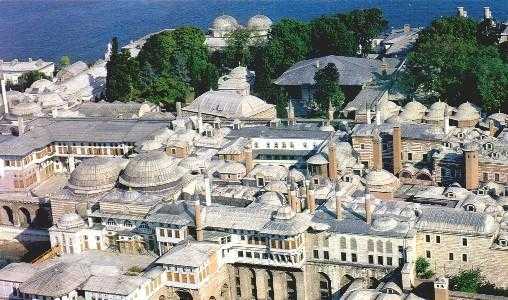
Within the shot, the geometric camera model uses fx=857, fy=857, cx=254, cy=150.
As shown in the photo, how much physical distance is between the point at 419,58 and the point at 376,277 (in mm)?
33398

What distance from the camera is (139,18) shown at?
17962 cm

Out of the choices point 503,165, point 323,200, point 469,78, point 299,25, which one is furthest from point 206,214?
point 299,25

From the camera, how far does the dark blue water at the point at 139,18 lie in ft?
488

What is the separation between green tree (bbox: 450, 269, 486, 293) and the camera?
46656mm

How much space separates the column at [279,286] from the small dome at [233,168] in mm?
10861

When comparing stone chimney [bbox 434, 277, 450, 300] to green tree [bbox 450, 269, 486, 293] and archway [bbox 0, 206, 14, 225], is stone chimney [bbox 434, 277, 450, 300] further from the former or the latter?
archway [bbox 0, 206, 14, 225]

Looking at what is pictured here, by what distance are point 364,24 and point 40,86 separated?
3707 cm

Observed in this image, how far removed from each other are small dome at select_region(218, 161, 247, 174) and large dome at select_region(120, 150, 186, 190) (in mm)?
2831

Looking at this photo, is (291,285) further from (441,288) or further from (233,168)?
(233,168)

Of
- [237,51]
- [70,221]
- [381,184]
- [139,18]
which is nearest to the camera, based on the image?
[70,221]

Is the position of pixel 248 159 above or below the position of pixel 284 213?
above

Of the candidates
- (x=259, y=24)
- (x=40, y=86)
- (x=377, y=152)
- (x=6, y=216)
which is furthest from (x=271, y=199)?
(x=259, y=24)

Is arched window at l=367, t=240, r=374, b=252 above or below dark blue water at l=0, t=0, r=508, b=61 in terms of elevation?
below

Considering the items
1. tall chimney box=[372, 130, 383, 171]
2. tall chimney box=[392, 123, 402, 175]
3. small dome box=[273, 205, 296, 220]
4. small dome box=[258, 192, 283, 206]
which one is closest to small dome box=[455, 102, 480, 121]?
tall chimney box=[392, 123, 402, 175]
